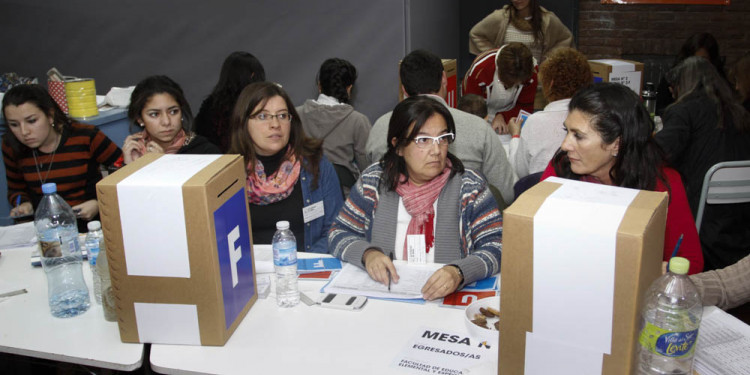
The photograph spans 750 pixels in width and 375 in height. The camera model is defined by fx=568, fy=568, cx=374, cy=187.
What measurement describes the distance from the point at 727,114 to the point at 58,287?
3.22 meters

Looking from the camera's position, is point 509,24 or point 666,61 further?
point 666,61

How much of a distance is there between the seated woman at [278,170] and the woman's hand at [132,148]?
1.90 ft

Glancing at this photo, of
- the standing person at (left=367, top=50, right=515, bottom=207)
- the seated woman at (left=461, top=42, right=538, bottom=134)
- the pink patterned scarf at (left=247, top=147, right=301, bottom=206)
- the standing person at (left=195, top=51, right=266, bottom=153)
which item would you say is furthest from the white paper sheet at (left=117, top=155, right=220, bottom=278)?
the seated woman at (left=461, top=42, right=538, bottom=134)

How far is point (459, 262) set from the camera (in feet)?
5.93

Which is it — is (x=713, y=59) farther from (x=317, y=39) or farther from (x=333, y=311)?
(x=333, y=311)

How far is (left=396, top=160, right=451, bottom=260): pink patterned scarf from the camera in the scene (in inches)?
81.0

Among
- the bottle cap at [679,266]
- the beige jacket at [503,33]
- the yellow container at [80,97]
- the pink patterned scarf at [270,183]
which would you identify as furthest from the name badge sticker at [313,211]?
the beige jacket at [503,33]

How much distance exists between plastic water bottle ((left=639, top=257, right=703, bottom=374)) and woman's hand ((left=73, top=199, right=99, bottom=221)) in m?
2.56

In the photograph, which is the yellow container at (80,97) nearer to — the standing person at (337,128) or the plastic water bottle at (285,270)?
the standing person at (337,128)

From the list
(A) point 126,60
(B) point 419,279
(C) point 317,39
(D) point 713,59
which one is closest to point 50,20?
(A) point 126,60

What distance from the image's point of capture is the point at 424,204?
6.75ft

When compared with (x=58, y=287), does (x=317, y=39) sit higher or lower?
higher

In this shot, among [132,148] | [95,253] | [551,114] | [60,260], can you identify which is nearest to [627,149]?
[551,114]

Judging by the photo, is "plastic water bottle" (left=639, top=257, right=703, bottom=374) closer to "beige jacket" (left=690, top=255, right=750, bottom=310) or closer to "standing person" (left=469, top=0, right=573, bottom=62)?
"beige jacket" (left=690, top=255, right=750, bottom=310)
